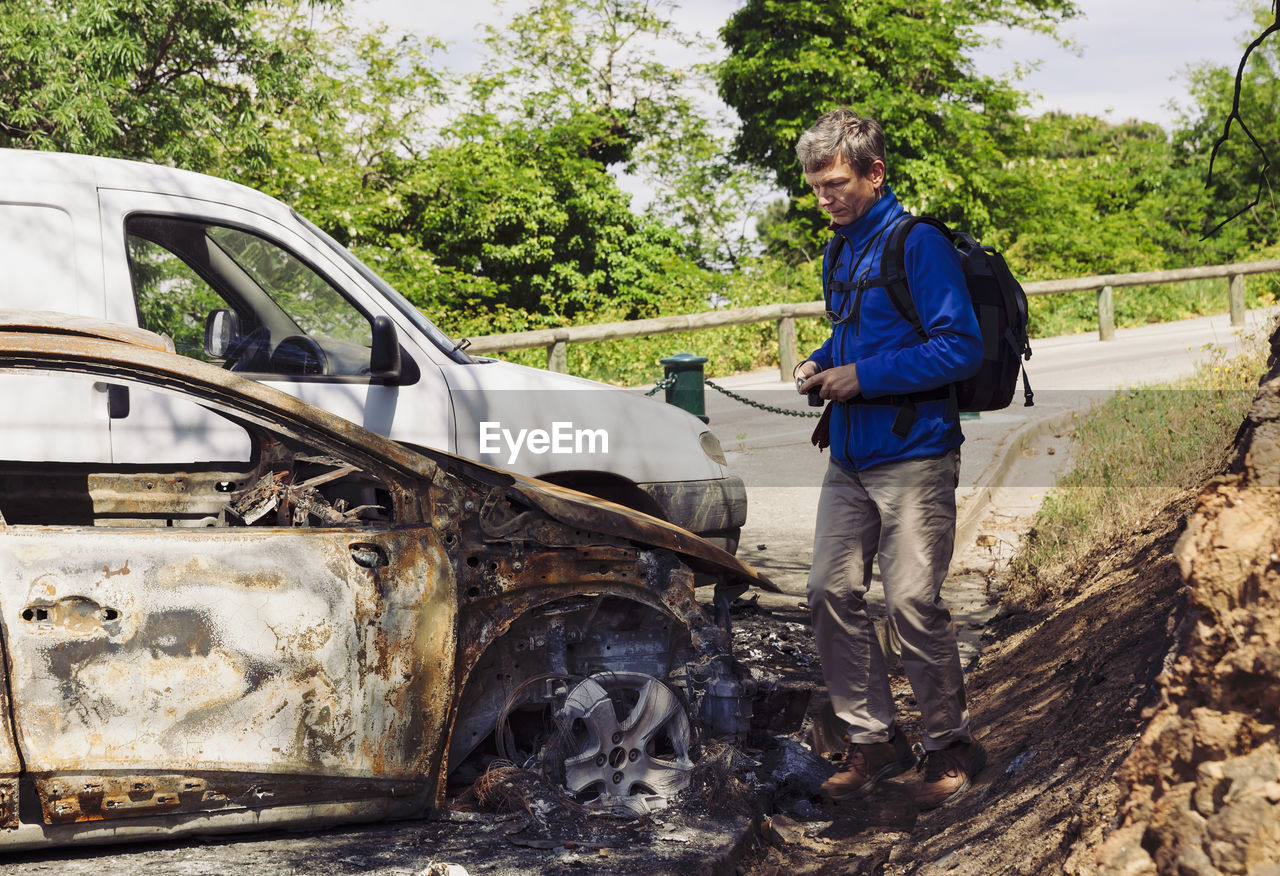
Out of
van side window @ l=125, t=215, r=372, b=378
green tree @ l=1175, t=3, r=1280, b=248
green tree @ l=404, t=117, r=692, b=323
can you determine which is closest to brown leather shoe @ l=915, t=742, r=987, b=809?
van side window @ l=125, t=215, r=372, b=378

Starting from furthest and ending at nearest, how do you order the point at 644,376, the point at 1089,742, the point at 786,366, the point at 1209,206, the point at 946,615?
1. the point at 1209,206
2. the point at 644,376
3. the point at 786,366
4. the point at 946,615
5. the point at 1089,742

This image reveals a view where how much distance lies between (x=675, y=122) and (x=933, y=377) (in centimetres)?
2733

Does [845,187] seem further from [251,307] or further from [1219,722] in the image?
[251,307]

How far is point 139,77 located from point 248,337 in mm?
9647

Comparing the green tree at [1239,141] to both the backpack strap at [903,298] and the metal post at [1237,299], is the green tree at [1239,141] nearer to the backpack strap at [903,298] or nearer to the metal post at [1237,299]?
the metal post at [1237,299]

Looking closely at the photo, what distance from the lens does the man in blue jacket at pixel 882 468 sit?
11.5ft

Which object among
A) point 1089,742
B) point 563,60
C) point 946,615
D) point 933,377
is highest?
point 563,60

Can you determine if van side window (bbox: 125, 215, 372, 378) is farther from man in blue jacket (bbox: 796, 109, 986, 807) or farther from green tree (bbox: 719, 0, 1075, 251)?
green tree (bbox: 719, 0, 1075, 251)

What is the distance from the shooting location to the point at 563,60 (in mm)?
28094

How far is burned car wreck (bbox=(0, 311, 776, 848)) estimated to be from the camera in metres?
2.92

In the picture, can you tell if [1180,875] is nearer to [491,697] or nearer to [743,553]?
[491,697]

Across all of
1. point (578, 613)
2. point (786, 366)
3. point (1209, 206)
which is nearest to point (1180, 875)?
point (578, 613)

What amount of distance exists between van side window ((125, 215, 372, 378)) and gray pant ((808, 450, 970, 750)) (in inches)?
78.8

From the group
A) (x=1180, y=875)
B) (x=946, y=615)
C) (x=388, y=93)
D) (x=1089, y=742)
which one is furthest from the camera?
(x=388, y=93)
